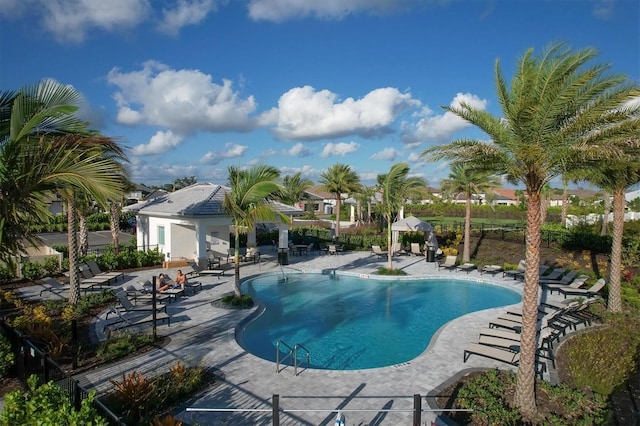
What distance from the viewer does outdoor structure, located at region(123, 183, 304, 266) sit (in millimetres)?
21984

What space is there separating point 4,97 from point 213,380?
6925 millimetres

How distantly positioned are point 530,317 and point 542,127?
3.60 metres

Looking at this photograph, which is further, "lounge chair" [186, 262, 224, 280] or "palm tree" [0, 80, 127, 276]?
"lounge chair" [186, 262, 224, 280]

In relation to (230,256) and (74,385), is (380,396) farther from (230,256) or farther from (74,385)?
(230,256)

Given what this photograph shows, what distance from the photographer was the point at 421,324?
1464cm

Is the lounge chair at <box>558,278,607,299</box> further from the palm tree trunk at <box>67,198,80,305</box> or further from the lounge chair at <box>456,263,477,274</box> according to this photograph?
the palm tree trunk at <box>67,198,80,305</box>

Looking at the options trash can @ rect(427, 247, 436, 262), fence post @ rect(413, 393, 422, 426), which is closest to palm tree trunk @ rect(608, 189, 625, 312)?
fence post @ rect(413, 393, 422, 426)

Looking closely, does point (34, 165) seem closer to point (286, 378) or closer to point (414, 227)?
point (286, 378)

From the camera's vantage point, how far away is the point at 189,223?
22781mm

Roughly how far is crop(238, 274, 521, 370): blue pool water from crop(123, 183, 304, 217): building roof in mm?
4605

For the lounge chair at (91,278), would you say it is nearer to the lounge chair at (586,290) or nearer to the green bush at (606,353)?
the green bush at (606,353)

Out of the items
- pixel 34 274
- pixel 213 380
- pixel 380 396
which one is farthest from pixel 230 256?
pixel 380 396

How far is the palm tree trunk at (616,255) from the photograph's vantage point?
13672 mm

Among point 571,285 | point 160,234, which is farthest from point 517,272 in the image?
point 160,234
